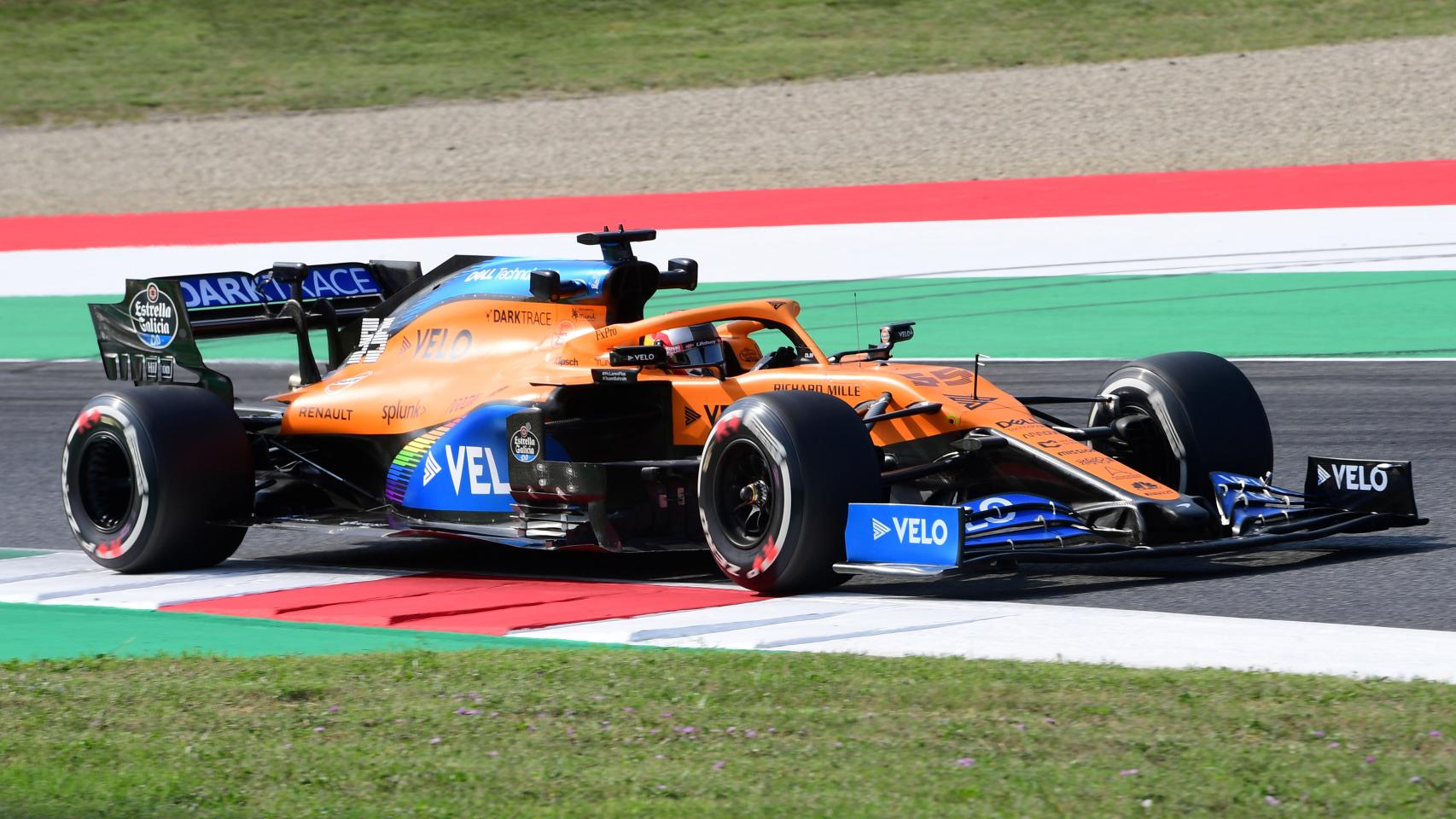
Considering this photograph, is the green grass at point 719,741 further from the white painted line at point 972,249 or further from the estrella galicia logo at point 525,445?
the white painted line at point 972,249

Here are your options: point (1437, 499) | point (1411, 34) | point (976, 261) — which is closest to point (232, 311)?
point (1437, 499)

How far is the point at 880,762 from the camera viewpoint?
4.96 m

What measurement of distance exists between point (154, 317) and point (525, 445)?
2409 millimetres

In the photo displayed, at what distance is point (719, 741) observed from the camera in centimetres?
522

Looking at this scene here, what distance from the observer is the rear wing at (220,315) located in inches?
383

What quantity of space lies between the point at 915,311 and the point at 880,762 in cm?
1167

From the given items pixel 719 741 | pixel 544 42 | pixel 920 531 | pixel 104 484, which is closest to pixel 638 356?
pixel 920 531

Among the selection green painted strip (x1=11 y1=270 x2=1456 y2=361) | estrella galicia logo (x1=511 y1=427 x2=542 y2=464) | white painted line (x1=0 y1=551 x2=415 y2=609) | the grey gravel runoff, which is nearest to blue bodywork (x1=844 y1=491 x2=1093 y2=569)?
estrella galicia logo (x1=511 y1=427 x2=542 y2=464)

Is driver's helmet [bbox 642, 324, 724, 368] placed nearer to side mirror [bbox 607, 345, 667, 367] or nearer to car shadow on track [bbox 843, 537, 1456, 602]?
side mirror [bbox 607, 345, 667, 367]

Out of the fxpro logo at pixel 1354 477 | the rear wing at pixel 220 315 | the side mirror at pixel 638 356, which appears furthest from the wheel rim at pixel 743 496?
the rear wing at pixel 220 315

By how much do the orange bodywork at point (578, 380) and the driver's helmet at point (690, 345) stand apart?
1.8 inches

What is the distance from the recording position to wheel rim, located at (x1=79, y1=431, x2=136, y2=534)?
919 cm

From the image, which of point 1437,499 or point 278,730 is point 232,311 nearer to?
point 278,730

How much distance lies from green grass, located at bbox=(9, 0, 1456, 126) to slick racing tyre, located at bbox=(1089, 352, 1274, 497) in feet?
77.0
